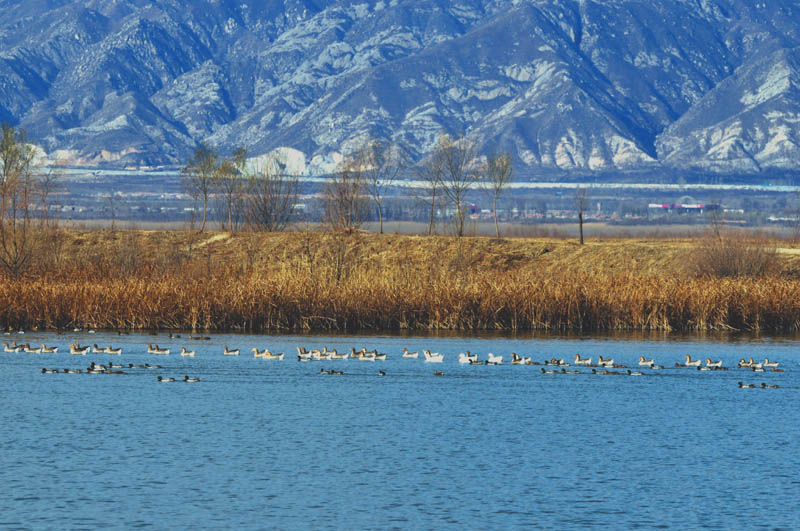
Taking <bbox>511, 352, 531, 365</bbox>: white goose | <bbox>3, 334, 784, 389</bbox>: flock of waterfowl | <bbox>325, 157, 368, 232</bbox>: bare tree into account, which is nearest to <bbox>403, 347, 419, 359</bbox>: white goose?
<bbox>3, 334, 784, 389</bbox>: flock of waterfowl

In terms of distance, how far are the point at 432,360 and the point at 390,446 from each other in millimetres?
15322

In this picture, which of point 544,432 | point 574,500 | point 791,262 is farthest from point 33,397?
point 791,262

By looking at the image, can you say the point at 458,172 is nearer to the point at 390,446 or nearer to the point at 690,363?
the point at 690,363

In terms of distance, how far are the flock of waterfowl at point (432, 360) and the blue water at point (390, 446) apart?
0.55m

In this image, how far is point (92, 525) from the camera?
2539 cm

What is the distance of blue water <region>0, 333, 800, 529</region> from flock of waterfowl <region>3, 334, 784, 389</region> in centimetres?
55

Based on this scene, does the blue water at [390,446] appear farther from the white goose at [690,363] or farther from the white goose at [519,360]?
the white goose at [690,363]

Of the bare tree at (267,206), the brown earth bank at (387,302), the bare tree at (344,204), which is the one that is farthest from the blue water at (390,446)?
the bare tree at (267,206)

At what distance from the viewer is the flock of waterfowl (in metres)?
46.2

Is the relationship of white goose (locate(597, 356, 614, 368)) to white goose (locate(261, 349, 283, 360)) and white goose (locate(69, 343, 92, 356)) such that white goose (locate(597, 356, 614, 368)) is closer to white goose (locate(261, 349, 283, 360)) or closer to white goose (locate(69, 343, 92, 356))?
white goose (locate(261, 349, 283, 360))

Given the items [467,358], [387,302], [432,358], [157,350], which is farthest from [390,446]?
[387,302]

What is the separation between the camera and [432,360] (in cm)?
4862

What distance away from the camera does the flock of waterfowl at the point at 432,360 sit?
4619 centimetres

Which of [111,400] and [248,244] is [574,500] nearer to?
[111,400]
